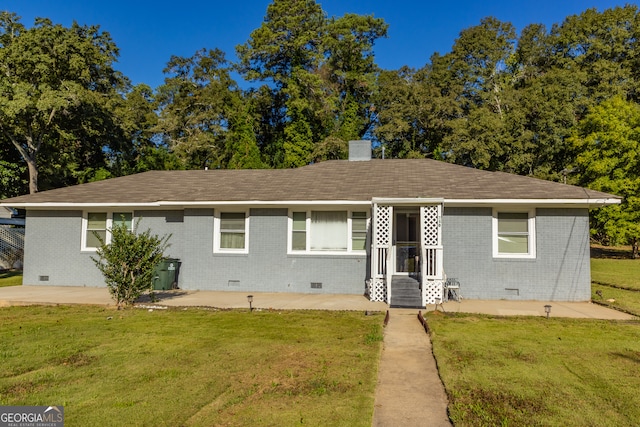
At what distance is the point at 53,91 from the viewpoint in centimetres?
2455

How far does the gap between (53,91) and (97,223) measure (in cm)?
1469

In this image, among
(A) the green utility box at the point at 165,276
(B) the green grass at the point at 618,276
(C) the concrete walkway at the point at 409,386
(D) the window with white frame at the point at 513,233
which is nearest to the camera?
(C) the concrete walkway at the point at 409,386

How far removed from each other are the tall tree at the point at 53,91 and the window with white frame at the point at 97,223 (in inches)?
529

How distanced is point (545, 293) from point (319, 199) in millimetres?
6790

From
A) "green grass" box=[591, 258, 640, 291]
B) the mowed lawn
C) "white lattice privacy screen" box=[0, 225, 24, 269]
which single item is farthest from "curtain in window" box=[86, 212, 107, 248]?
"green grass" box=[591, 258, 640, 291]

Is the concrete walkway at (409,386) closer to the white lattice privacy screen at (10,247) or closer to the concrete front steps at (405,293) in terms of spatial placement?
the concrete front steps at (405,293)

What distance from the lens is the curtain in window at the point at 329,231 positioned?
1284 cm

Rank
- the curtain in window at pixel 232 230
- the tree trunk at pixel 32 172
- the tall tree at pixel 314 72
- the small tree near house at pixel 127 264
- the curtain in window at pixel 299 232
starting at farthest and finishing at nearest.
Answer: the tall tree at pixel 314 72, the tree trunk at pixel 32 172, the curtain in window at pixel 232 230, the curtain in window at pixel 299 232, the small tree near house at pixel 127 264

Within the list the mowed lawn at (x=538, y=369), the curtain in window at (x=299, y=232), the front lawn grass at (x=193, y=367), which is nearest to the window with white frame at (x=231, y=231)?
the curtain in window at (x=299, y=232)

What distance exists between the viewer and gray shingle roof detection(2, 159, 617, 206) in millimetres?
12062

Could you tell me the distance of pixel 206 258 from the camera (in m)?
13.3

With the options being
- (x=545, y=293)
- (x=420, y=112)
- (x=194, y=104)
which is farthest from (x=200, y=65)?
(x=545, y=293)

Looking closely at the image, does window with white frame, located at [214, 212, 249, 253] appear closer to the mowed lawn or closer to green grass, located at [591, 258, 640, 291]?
the mowed lawn

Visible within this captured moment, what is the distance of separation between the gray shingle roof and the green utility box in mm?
2069
